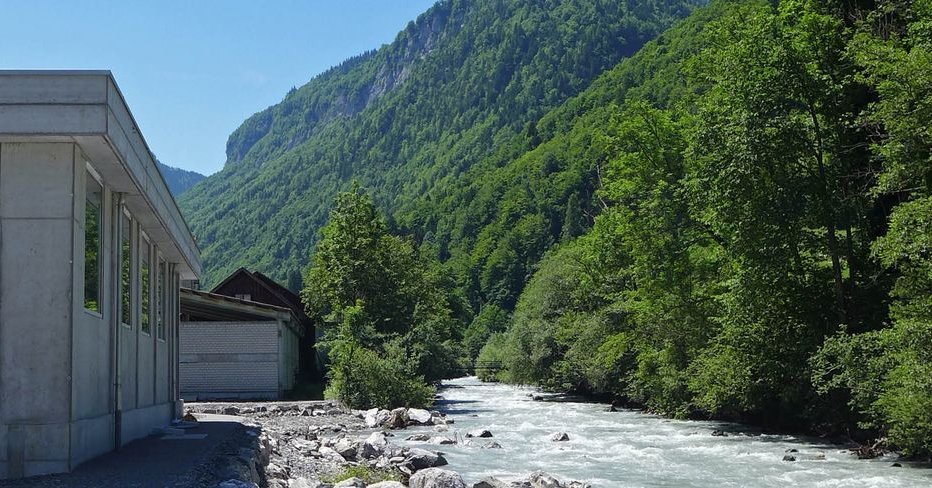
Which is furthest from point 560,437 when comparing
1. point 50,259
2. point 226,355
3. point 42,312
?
point 226,355

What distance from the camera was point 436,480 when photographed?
16.1 metres

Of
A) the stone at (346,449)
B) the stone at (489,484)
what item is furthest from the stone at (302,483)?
the stone at (346,449)

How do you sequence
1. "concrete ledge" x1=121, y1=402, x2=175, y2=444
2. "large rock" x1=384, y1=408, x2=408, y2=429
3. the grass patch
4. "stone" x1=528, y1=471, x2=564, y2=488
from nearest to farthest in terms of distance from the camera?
"stone" x1=528, y1=471, x2=564, y2=488 < "concrete ledge" x1=121, y1=402, x2=175, y2=444 < the grass patch < "large rock" x1=384, y1=408, x2=408, y2=429

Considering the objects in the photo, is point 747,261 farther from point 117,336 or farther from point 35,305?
point 35,305

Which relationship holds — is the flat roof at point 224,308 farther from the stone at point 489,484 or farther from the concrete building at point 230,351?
the stone at point 489,484

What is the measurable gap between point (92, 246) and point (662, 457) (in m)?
14.3

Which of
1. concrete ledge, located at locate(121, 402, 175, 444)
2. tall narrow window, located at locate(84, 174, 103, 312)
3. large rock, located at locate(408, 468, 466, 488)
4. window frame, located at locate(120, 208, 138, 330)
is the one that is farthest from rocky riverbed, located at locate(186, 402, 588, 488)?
window frame, located at locate(120, 208, 138, 330)

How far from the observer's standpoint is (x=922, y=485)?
17.0m

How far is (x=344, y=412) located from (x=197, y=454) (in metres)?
23.2

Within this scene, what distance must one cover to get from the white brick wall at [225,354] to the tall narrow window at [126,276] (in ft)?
84.8

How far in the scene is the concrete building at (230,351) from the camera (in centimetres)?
4384

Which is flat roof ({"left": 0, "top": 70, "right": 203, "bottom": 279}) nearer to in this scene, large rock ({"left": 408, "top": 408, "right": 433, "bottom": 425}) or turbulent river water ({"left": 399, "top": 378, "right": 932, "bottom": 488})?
turbulent river water ({"left": 399, "top": 378, "right": 932, "bottom": 488})

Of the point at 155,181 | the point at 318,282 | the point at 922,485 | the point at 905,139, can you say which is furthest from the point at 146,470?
the point at 318,282

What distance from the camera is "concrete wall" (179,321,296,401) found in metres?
43.9
